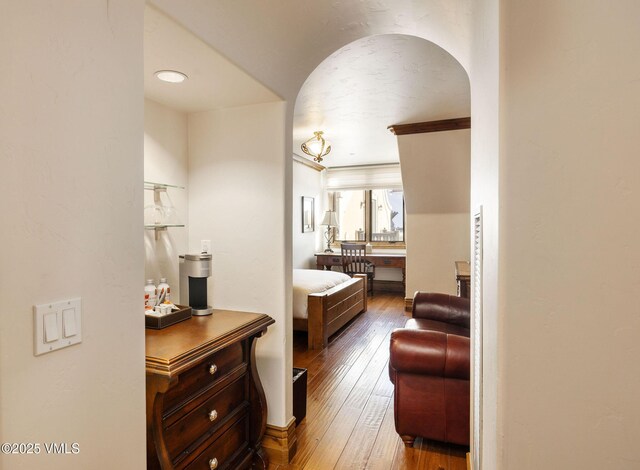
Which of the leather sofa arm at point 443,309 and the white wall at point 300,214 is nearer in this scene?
the leather sofa arm at point 443,309

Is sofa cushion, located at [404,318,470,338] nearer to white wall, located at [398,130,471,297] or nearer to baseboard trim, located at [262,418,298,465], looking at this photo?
baseboard trim, located at [262,418,298,465]

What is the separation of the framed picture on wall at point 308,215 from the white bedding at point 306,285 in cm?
208

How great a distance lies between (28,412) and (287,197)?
4.93 feet

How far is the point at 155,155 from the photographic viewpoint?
2.07 m

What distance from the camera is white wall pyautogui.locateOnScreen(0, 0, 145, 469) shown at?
0.85 m

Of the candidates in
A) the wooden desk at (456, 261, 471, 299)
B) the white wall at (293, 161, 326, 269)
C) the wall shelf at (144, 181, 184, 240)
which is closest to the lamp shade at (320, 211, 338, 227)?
the white wall at (293, 161, 326, 269)

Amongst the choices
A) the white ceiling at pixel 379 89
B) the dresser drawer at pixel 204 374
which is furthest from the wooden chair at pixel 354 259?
the dresser drawer at pixel 204 374

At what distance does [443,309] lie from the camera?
3.24 metres

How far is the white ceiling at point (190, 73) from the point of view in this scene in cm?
140

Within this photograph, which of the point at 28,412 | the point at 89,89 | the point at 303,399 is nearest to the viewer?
the point at 28,412

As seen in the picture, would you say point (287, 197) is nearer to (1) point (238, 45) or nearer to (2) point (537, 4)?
(1) point (238, 45)

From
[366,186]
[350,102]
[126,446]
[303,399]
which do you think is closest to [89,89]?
[126,446]

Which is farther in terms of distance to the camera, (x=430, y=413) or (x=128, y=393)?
(x=430, y=413)

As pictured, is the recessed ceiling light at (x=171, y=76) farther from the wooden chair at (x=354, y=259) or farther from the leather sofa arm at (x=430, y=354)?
the wooden chair at (x=354, y=259)
